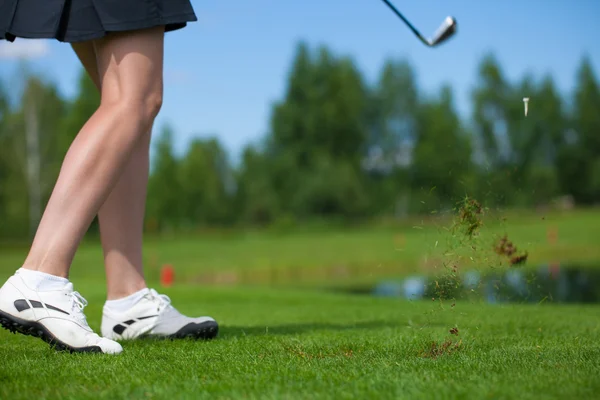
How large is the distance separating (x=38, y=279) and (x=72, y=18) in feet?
3.37

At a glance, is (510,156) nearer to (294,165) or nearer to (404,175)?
(404,175)

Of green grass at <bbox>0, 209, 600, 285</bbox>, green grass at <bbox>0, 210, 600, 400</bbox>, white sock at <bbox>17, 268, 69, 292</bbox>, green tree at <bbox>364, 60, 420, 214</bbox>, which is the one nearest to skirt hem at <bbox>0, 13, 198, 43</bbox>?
white sock at <bbox>17, 268, 69, 292</bbox>

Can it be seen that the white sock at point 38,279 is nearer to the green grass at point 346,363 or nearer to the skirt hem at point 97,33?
the green grass at point 346,363

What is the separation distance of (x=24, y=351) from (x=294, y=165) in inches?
2477

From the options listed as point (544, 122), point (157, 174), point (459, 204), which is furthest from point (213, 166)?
point (459, 204)

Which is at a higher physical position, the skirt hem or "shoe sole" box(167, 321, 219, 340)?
the skirt hem

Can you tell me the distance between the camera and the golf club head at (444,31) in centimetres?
382

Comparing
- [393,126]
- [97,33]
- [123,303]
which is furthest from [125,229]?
[393,126]

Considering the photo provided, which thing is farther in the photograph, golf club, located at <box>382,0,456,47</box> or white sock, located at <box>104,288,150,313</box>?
golf club, located at <box>382,0,456,47</box>

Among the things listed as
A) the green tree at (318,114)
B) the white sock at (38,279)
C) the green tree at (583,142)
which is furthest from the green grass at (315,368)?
the green tree at (583,142)

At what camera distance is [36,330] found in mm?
2766

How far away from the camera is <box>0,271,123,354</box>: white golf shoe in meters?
2.72

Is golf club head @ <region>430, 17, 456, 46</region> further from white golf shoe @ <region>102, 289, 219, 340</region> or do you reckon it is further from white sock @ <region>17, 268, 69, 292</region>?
white sock @ <region>17, 268, 69, 292</region>

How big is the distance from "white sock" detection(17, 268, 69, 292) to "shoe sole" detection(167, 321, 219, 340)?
0.82 meters
